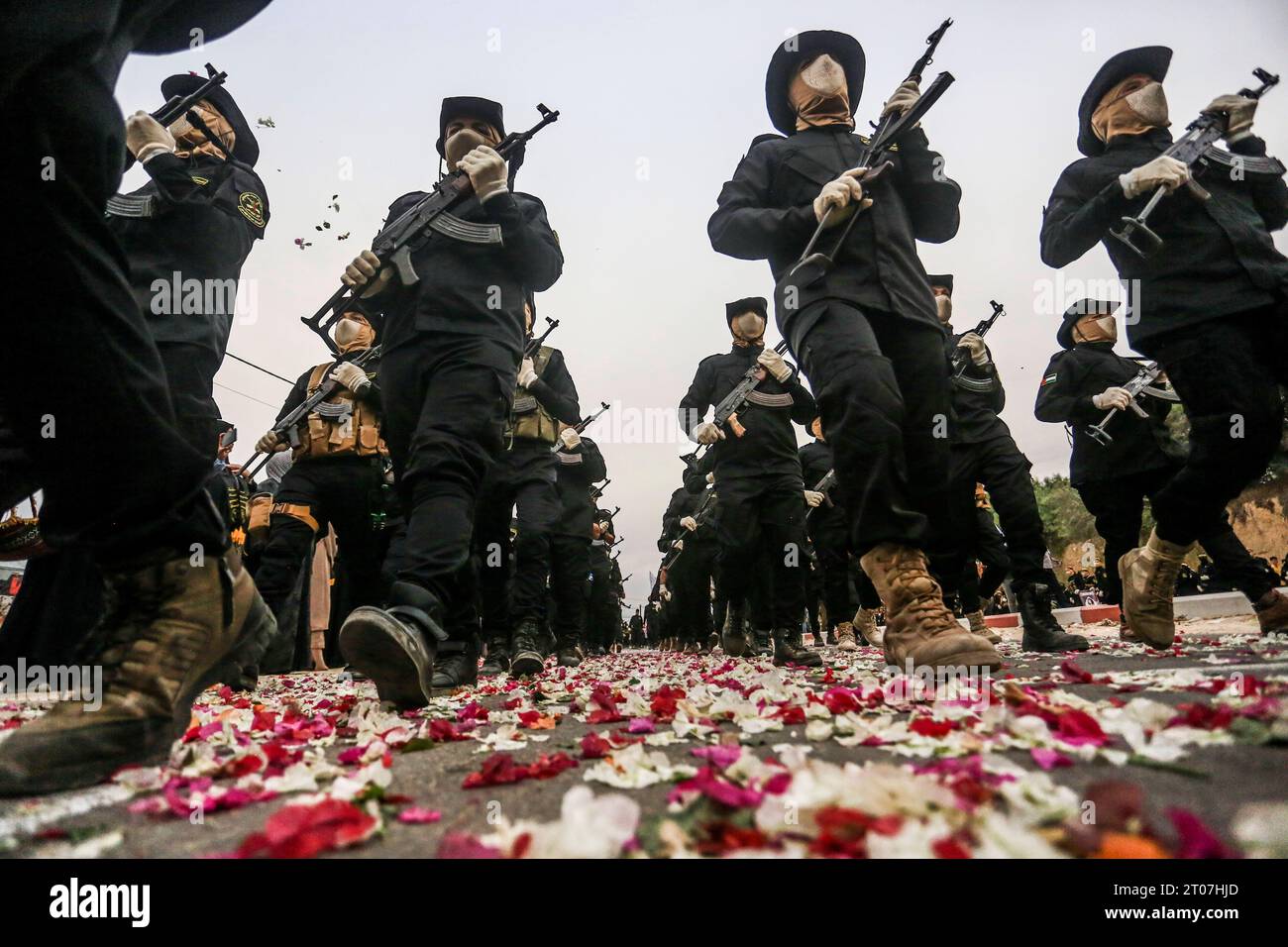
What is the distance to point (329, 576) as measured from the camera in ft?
38.3

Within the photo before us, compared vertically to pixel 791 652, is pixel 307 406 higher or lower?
higher

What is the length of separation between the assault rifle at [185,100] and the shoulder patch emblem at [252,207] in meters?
0.51

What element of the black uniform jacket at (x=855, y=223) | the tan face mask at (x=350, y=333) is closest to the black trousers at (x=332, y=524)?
the tan face mask at (x=350, y=333)

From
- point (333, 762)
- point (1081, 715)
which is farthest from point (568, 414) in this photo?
point (1081, 715)

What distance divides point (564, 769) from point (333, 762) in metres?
0.59

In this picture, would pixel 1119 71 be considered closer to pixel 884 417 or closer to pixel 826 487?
pixel 884 417

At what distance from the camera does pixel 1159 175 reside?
3.21 metres

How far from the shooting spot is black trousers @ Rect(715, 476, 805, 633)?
5.88 metres

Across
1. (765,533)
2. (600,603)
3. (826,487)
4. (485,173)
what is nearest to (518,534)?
(765,533)

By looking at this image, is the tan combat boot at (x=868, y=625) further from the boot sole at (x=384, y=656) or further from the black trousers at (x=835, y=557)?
the boot sole at (x=384, y=656)

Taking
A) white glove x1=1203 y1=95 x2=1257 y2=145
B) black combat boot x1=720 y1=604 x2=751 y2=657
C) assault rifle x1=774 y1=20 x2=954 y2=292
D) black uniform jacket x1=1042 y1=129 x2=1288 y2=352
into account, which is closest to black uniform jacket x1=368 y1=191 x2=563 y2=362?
assault rifle x1=774 y1=20 x2=954 y2=292

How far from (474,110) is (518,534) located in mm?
3788

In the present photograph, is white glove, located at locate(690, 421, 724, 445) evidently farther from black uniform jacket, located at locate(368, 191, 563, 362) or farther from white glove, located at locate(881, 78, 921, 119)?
white glove, located at locate(881, 78, 921, 119)

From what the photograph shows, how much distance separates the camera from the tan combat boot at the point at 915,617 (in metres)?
2.44
